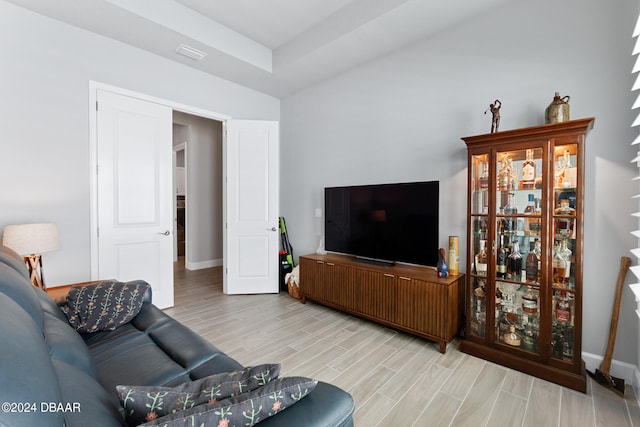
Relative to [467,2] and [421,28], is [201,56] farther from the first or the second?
[467,2]

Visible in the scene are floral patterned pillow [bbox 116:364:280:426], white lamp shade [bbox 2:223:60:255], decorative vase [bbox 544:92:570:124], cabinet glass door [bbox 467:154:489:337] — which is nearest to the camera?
floral patterned pillow [bbox 116:364:280:426]

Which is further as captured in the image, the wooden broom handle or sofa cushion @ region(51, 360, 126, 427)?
the wooden broom handle

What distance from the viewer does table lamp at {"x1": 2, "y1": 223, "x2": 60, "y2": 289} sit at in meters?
2.12

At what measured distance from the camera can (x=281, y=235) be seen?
174 inches

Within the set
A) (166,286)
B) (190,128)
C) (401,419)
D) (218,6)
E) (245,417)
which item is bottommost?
(401,419)

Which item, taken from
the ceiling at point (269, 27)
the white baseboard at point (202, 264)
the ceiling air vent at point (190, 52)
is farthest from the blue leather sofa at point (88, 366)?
the white baseboard at point (202, 264)

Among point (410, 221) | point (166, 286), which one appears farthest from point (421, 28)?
point (166, 286)

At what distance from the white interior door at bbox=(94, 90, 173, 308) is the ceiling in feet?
2.29

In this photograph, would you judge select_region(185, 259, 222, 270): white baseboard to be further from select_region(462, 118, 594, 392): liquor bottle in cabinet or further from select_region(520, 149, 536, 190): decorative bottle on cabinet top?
select_region(520, 149, 536, 190): decorative bottle on cabinet top

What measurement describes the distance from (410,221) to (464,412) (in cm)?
155

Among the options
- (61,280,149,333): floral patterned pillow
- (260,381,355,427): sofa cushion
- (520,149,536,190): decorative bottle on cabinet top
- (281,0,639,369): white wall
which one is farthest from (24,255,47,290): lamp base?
(520,149,536,190): decorative bottle on cabinet top

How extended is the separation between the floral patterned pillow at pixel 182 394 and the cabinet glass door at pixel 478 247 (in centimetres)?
204

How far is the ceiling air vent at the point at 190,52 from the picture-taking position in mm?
3106

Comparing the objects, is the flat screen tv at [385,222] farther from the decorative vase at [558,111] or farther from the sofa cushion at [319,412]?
the sofa cushion at [319,412]
